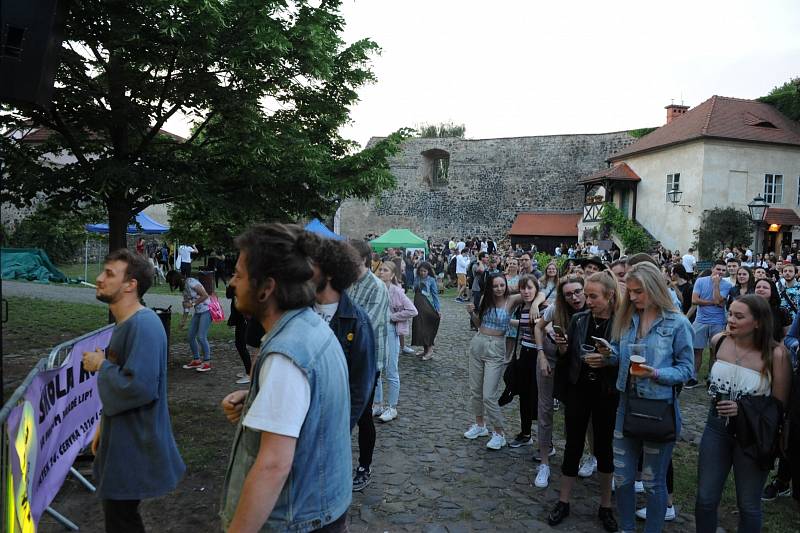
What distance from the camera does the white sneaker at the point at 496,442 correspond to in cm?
577

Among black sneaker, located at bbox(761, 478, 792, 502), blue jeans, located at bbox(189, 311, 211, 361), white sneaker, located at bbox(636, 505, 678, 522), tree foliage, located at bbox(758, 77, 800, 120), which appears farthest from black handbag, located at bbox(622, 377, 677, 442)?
tree foliage, located at bbox(758, 77, 800, 120)

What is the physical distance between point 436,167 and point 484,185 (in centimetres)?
492

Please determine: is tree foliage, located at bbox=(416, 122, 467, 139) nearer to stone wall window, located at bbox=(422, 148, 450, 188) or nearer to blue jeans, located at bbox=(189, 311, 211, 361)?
stone wall window, located at bbox=(422, 148, 450, 188)

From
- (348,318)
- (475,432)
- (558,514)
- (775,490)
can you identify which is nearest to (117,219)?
(475,432)

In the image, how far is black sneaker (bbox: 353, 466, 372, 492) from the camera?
4.77m

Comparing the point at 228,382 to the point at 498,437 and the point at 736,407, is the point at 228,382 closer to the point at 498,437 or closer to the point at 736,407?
the point at 498,437

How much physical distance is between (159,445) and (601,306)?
309 cm

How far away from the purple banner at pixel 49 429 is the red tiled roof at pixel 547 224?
35.2 m

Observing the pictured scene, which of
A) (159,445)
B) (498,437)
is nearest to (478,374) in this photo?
(498,437)

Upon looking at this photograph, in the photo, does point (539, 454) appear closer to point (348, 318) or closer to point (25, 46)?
point (348, 318)

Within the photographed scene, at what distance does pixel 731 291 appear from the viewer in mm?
7891

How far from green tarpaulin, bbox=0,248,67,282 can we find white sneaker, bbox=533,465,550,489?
20974 millimetres

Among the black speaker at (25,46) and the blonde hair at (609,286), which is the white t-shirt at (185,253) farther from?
the blonde hair at (609,286)

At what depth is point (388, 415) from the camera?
21.7 feet
